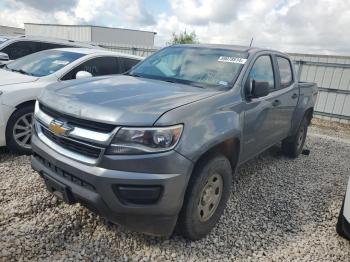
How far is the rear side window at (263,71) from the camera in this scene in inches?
140

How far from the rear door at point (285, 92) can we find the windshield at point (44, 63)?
3223 millimetres

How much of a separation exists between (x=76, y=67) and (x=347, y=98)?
8.53 metres

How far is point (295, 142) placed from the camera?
5398 millimetres

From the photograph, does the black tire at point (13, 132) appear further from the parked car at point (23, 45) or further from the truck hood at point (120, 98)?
the parked car at point (23, 45)

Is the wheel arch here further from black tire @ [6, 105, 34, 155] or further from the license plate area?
black tire @ [6, 105, 34, 155]

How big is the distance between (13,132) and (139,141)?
276 cm

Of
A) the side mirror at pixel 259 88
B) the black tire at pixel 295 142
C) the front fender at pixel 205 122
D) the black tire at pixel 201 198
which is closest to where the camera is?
the front fender at pixel 205 122

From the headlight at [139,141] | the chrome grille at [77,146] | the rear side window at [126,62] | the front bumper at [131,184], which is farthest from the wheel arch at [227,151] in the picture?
the rear side window at [126,62]

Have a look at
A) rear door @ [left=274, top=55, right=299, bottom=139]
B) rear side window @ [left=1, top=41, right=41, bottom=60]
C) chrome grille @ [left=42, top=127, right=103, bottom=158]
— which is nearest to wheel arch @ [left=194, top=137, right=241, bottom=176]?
chrome grille @ [left=42, top=127, right=103, bottom=158]

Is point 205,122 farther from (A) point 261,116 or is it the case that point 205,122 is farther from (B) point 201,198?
(A) point 261,116

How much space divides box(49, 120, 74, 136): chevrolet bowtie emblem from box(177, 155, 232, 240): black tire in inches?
41.4

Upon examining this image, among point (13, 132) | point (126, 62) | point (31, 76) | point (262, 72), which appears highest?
point (262, 72)

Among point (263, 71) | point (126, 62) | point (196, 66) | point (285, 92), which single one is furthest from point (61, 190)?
point (126, 62)

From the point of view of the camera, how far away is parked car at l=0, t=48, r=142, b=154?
4141mm
